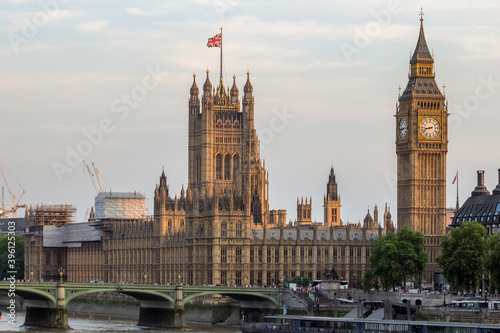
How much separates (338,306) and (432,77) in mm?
47346

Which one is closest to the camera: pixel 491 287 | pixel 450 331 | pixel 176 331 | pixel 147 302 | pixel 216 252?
pixel 450 331

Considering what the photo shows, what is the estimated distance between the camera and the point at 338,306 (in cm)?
15400

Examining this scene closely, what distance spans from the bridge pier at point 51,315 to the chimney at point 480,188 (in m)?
57.5

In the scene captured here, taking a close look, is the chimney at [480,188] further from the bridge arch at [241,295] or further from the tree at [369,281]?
Result: the bridge arch at [241,295]

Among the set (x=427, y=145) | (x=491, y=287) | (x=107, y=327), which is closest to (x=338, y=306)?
(x=491, y=287)

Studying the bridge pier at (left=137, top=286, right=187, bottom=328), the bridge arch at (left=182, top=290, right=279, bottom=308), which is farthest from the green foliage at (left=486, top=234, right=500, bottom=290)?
the bridge pier at (left=137, top=286, right=187, bottom=328)

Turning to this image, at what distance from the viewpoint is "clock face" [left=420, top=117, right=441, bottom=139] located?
187000mm

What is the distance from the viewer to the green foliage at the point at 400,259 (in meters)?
164

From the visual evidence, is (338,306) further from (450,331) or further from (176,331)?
(450,331)

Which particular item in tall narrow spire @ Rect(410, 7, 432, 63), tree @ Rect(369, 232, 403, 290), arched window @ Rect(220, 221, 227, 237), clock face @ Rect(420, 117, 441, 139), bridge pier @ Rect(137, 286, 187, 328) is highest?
tall narrow spire @ Rect(410, 7, 432, 63)

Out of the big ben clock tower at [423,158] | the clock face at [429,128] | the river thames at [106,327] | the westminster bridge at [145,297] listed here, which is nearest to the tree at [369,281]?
the westminster bridge at [145,297]

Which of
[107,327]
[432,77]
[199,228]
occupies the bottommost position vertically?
[107,327]

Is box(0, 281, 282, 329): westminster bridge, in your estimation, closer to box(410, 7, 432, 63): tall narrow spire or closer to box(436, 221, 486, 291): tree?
box(436, 221, 486, 291): tree

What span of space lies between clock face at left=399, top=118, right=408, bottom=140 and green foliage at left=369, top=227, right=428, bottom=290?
22.7m
